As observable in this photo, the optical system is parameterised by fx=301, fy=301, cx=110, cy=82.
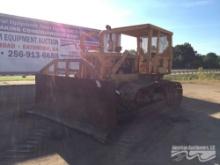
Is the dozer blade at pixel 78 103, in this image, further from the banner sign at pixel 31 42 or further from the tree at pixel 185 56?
the tree at pixel 185 56

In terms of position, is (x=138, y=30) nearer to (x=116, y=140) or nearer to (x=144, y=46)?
(x=144, y=46)

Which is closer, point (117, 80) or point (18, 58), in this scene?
point (117, 80)

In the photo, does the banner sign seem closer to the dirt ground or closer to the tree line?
the dirt ground

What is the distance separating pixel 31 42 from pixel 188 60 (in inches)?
2778

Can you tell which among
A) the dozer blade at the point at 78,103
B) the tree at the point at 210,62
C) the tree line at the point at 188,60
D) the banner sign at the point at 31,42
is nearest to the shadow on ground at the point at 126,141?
the dozer blade at the point at 78,103

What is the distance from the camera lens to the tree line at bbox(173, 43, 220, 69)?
77.6 metres

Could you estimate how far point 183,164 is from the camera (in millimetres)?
5324

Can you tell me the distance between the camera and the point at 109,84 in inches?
270

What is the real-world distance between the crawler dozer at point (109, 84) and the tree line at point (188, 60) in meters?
66.8

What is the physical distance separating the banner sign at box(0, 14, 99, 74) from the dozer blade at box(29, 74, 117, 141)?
4.52m

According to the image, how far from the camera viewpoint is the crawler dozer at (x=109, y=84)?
7.09 m

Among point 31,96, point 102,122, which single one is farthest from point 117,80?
point 31,96

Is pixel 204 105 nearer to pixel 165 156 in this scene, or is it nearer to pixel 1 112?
pixel 165 156

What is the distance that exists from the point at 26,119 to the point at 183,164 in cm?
492
